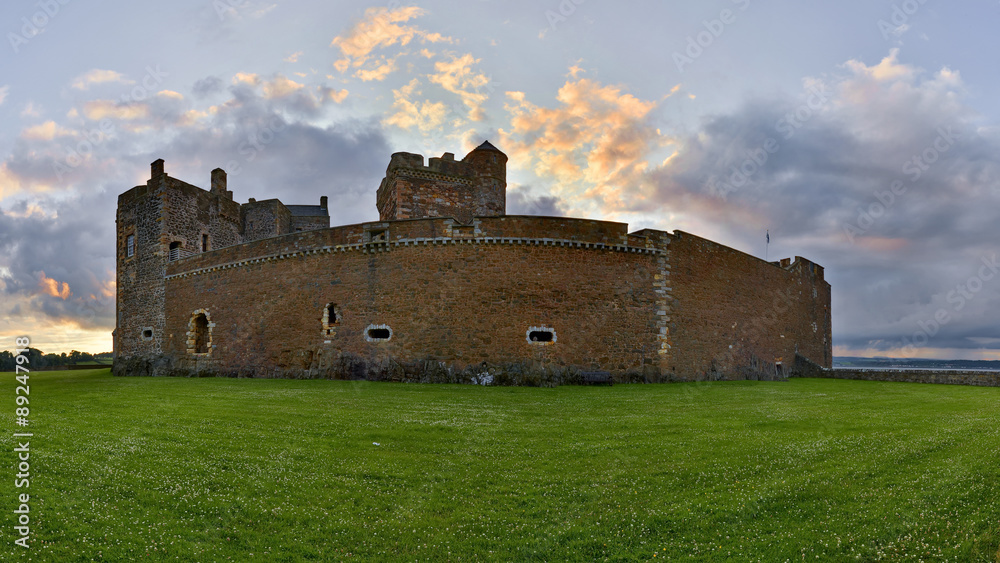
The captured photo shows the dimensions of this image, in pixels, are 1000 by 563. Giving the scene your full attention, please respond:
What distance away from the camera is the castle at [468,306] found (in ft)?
75.1

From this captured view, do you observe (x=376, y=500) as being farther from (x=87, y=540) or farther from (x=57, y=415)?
(x=57, y=415)

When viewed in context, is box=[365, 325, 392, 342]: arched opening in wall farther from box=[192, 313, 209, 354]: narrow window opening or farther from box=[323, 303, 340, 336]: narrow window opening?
box=[192, 313, 209, 354]: narrow window opening

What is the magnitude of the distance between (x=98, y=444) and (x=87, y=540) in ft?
12.7

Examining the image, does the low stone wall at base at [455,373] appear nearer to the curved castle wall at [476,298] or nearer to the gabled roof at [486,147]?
the curved castle wall at [476,298]

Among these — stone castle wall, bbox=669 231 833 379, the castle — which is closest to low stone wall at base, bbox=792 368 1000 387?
stone castle wall, bbox=669 231 833 379

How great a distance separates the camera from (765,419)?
1323 centimetres

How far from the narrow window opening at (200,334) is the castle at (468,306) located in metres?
0.11

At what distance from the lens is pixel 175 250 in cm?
3338

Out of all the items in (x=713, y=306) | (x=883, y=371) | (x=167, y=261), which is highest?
(x=167, y=261)

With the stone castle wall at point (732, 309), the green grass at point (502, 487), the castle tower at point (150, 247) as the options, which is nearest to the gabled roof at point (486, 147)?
the stone castle wall at point (732, 309)

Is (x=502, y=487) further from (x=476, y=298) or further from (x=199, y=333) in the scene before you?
(x=199, y=333)

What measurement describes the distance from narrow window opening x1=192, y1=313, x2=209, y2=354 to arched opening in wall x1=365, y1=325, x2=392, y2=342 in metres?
12.1

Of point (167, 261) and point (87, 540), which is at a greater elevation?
point (167, 261)

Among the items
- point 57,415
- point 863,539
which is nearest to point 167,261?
point 57,415
